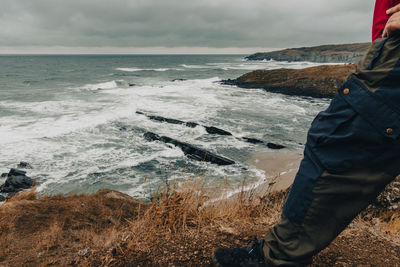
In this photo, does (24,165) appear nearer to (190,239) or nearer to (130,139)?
(130,139)

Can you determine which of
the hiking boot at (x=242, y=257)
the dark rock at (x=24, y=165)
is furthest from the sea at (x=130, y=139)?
the hiking boot at (x=242, y=257)

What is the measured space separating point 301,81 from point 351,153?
42.2 meters

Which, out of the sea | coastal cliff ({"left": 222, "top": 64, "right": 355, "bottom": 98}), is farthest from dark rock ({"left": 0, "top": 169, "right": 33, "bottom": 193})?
coastal cliff ({"left": 222, "top": 64, "right": 355, "bottom": 98})

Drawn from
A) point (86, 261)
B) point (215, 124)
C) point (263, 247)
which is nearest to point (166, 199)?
point (86, 261)

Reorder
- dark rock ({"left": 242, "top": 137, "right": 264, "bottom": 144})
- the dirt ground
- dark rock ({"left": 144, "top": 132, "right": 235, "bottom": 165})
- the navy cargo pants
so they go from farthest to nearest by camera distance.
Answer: dark rock ({"left": 242, "top": 137, "right": 264, "bottom": 144})
dark rock ({"left": 144, "top": 132, "right": 235, "bottom": 165})
the dirt ground
the navy cargo pants

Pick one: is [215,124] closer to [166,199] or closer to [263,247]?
[166,199]

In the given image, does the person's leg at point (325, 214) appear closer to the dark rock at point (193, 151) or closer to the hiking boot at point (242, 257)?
the hiking boot at point (242, 257)

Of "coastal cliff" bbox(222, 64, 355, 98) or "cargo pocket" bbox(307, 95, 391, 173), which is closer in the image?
"cargo pocket" bbox(307, 95, 391, 173)

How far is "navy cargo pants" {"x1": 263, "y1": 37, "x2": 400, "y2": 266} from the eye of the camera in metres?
0.98

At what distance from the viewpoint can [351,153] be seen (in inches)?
40.6

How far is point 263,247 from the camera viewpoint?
1.48 metres

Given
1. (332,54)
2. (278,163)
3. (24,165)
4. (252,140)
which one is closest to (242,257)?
(278,163)

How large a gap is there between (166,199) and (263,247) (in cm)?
176

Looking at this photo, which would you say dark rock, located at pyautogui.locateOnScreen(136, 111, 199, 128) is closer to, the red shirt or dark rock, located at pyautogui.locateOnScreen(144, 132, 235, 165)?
dark rock, located at pyautogui.locateOnScreen(144, 132, 235, 165)
